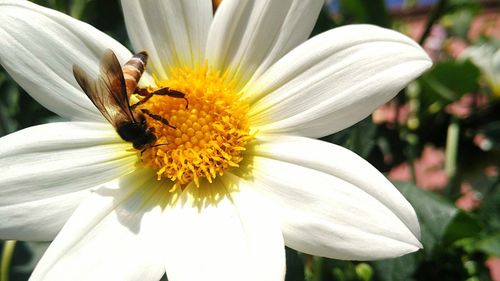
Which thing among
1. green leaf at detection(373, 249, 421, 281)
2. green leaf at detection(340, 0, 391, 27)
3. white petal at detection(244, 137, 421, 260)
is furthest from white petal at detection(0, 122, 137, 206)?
green leaf at detection(340, 0, 391, 27)

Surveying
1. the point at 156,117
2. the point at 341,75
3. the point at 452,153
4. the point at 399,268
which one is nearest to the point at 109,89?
the point at 156,117

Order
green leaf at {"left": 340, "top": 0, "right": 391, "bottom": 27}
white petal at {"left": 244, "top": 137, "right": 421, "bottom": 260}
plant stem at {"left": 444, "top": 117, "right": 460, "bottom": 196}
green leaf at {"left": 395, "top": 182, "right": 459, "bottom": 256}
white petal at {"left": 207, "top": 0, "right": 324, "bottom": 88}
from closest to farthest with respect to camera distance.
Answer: white petal at {"left": 244, "top": 137, "right": 421, "bottom": 260} → white petal at {"left": 207, "top": 0, "right": 324, "bottom": 88} → green leaf at {"left": 395, "top": 182, "right": 459, "bottom": 256} → green leaf at {"left": 340, "top": 0, "right": 391, "bottom": 27} → plant stem at {"left": 444, "top": 117, "right": 460, "bottom": 196}

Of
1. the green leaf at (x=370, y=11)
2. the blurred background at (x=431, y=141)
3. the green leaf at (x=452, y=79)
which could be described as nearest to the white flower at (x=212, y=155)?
the blurred background at (x=431, y=141)

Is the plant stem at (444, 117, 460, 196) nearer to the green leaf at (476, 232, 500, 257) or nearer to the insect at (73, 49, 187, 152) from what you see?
the green leaf at (476, 232, 500, 257)

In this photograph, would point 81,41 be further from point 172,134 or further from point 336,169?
point 336,169

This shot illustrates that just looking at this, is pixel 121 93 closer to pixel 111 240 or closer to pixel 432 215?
pixel 111 240

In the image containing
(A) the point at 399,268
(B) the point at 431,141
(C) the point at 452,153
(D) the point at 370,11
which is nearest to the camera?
(A) the point at 399,268

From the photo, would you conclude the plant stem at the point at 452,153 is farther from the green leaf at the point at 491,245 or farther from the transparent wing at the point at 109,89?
the transparent wing at the point at 109,89

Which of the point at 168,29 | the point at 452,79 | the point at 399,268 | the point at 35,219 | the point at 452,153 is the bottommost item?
the point at 35,219
